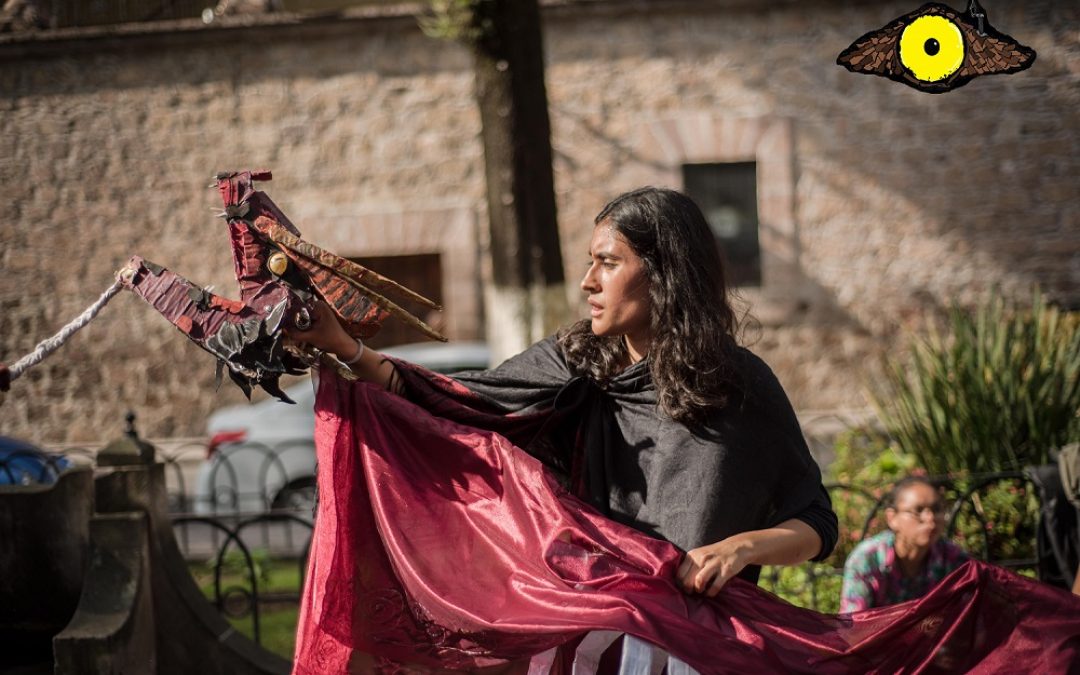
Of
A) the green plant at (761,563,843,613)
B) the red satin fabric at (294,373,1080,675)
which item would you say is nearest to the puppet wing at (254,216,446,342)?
the red satin fabric at (294,373,1080,675)

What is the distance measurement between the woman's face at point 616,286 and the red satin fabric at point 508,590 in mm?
420

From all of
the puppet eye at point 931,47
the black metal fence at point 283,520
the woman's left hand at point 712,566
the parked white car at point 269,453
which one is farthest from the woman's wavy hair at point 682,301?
the parked white car at point 269,453

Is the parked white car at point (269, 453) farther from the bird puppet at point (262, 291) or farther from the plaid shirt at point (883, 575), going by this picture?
the bird puppet at point (262, 291)

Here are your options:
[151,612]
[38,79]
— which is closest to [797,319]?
[38,79]

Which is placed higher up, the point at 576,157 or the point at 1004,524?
the point at 576,157

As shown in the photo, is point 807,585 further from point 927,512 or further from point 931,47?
point 931,47

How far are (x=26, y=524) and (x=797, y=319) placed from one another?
975 centimetres

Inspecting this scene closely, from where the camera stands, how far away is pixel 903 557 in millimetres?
4555

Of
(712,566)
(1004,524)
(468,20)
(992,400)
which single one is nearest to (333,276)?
(712,566)

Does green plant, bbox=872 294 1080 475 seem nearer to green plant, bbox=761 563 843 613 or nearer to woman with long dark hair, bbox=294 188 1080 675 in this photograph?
green plant, bbox=761 563 843 613

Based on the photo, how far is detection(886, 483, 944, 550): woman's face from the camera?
4477mm

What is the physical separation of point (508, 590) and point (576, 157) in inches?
393

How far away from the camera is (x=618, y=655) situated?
2.79 metres

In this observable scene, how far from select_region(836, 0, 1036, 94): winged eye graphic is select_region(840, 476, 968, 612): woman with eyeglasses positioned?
1.52 metres
